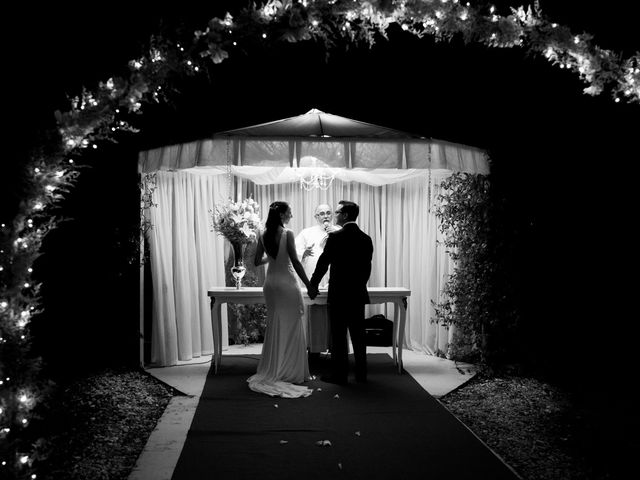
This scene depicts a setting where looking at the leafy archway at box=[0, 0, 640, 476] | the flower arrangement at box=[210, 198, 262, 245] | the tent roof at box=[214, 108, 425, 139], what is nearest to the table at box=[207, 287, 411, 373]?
the flower arrangement at box=[210, 198, 262, 245]

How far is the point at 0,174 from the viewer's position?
11.6 feet

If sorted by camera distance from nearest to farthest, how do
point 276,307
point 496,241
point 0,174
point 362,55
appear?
point 0,174 → point 276,307 → point 496,241 → point 362,55

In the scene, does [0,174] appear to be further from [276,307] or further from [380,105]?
[380,105]

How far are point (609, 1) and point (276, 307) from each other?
17.2 ft

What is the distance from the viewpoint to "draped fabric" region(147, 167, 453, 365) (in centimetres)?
721

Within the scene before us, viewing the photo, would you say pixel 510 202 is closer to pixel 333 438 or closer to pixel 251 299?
pixel 251 299

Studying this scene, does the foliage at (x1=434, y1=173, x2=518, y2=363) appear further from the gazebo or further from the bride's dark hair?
the bride's dark hair

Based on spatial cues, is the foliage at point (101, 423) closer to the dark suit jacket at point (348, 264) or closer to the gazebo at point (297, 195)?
the gazebo at point (297, 195)

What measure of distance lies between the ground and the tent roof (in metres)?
2.75

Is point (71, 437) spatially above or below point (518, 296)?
below

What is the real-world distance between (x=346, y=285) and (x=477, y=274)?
1719 mm

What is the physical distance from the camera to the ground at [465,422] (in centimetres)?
386

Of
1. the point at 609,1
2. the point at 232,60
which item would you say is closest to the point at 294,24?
the point at 609,1

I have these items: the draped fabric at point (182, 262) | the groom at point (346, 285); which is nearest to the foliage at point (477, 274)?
the groom at point (346, 285)
